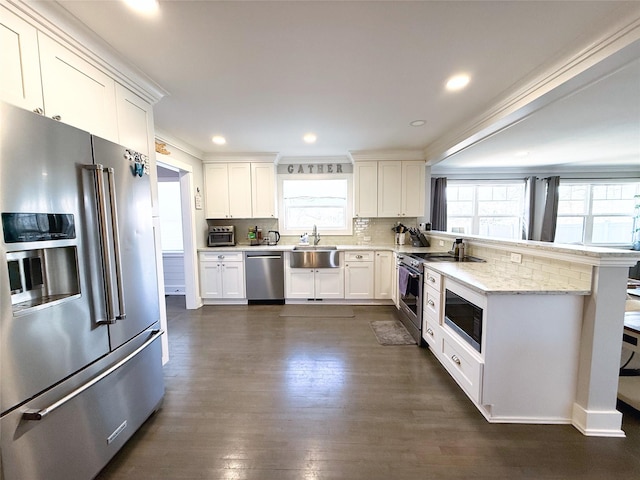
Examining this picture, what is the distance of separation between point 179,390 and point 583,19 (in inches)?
144

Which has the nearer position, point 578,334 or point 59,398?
point 59,398

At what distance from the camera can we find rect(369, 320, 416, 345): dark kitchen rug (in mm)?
2889

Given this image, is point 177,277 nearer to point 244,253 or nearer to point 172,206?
point 172,206

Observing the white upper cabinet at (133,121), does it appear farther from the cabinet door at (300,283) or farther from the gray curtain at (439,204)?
the gray curtain at (439,204)

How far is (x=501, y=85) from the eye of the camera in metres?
2.07

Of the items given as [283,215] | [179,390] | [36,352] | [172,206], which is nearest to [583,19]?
[36,352]

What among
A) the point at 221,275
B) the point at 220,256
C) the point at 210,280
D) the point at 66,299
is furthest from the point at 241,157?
the point at 66,299

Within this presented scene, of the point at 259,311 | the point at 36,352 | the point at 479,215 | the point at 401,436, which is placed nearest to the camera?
the point at 36,352

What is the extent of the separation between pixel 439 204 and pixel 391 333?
11.9 ft

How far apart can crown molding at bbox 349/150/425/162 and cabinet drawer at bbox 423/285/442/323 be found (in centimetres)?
244

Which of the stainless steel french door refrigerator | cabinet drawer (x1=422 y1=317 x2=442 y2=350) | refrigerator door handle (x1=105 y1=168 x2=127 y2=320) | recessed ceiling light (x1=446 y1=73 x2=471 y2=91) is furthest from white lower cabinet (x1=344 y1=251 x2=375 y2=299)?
refrigerator door handle (x1=105 y1=168 x2=127 y2=320)

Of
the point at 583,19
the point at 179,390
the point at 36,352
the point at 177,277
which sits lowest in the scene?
the point at 179,390

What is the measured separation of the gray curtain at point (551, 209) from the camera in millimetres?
5449

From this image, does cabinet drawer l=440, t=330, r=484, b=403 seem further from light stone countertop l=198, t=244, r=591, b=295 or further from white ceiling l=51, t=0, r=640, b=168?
white ceiling l=51, t=0, r=640, b=168
